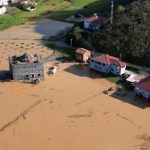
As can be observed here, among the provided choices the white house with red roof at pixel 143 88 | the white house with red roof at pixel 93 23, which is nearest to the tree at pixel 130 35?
the white house with red roof at pixel 93 23

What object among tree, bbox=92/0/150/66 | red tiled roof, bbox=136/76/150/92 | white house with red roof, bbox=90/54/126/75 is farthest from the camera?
tree, bbox=92/0/150/66

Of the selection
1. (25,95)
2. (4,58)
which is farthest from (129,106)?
(4,58)

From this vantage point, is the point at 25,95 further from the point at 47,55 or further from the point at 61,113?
the point at 47,55

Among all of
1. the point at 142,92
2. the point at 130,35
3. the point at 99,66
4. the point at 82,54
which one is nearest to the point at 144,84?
the point at 142,92

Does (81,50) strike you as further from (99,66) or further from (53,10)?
(53,10)

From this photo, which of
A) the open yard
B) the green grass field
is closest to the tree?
the open yard

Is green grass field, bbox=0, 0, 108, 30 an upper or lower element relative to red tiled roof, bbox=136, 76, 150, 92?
upper

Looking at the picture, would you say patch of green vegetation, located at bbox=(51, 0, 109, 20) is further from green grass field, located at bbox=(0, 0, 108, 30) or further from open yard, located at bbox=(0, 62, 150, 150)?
open yard, located at bbox=(0, 62, 150, 150)

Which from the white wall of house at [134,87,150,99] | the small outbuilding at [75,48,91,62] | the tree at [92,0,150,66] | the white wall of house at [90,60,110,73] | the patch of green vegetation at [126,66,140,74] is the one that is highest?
the tree at [92,0,150,66]
